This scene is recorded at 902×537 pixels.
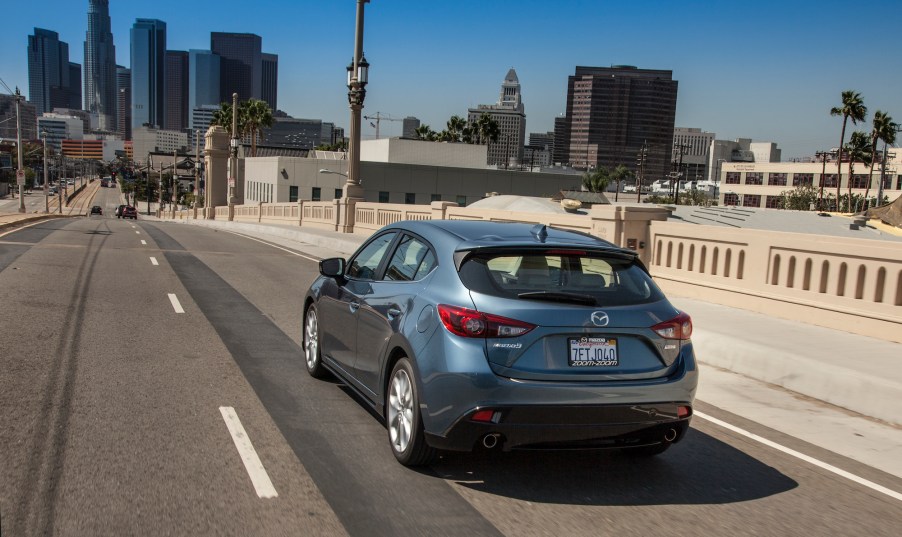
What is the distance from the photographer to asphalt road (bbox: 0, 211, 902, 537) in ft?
15.1

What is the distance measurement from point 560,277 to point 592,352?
2.24 ft

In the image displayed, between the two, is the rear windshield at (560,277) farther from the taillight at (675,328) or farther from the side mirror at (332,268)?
the side mirror at (332,268)

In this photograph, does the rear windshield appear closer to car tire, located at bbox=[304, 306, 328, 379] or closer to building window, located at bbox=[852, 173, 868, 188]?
car tire, located at bbox=[304, 306, 328, 379]

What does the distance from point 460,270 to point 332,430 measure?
1.85m

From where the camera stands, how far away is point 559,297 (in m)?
5.11

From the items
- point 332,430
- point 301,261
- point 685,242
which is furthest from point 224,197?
point 332,430

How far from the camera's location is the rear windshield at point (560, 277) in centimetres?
519

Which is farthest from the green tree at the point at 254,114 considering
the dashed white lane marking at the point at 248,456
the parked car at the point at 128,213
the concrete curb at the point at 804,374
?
the dashed white lane marking at the point at 248,456

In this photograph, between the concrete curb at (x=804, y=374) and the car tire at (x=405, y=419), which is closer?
the car tire at (x=405, y=419)

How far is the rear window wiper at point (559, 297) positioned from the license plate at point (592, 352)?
0.79 ft

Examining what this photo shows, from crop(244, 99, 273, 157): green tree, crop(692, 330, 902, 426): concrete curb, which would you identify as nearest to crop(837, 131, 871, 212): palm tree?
crop(244, 99, 273, 157): green tree

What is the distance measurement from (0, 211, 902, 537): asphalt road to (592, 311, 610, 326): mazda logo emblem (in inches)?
44.1

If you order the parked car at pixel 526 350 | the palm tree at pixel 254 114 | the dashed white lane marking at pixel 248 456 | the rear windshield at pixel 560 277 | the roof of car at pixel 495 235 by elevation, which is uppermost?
the palm tree at pixel 254 114

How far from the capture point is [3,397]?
677 cm
